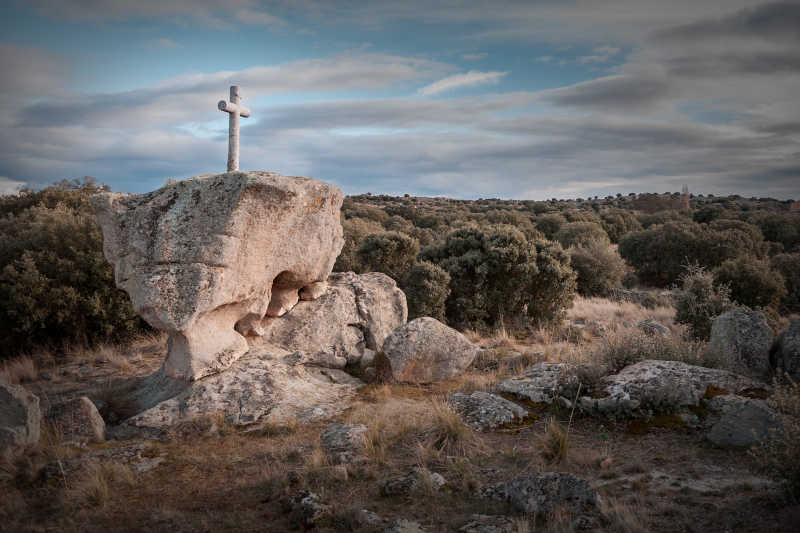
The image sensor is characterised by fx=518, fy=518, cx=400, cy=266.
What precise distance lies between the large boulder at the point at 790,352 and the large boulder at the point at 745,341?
0.15m

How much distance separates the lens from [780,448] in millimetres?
4379

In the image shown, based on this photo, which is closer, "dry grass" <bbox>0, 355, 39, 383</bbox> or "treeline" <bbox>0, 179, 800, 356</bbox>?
"dry grass" <bbox>0, 355, 39, 383</bbox>

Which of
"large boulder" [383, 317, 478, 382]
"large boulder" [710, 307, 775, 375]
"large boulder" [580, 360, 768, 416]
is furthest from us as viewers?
"large boulder" [383, 317, 478, 382]

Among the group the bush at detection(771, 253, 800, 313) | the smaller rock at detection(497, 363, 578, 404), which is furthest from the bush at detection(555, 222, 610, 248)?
the smaller rock at detection(497, 363, 578, 404)

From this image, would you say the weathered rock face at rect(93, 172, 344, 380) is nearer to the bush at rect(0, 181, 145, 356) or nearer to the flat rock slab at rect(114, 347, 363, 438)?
the flat rock slab at rect(114, 347, 363, 438)

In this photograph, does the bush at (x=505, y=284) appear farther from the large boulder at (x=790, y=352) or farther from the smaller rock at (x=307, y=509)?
the smaller rock at (x=307, y=509)

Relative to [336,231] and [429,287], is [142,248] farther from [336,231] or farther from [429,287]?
[429,287]

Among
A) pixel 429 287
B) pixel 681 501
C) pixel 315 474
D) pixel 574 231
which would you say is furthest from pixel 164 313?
pixel 574 231

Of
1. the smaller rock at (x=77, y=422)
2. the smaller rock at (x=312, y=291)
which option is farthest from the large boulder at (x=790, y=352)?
the smaller rock at (x=77, y=422)

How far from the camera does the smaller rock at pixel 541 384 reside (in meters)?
7.25

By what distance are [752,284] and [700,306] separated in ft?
16.3

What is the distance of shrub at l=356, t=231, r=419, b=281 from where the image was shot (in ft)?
54.1

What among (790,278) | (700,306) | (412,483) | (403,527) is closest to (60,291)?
(412,483)

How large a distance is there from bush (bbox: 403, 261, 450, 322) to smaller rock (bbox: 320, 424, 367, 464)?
291 inches
